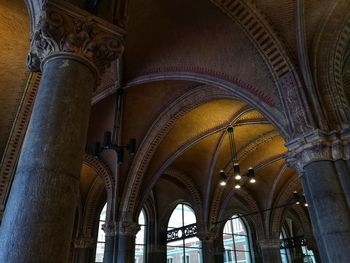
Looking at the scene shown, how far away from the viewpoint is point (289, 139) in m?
5.50

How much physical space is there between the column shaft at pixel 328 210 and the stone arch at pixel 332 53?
137cm

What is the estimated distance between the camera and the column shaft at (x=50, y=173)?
1948mm

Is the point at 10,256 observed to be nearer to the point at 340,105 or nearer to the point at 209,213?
the point at 340,105

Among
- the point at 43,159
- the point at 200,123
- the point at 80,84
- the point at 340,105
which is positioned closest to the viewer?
the point at 43,159

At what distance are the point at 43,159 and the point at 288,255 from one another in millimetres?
19809

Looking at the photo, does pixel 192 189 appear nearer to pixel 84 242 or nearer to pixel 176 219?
pixel 176 219

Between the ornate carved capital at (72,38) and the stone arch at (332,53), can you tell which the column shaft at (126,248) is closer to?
the stone arch at (332,53)

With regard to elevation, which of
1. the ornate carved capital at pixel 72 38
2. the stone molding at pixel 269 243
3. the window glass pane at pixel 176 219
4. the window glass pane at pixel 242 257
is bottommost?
the window glass pane at pixel 242 257

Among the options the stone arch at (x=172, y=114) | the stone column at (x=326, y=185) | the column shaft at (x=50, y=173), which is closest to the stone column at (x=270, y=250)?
the stone arch at (x=172, y=114)

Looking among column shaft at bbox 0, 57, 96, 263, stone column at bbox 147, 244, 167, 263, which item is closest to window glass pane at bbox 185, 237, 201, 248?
stone column at bbox 147, 244, 167, 263

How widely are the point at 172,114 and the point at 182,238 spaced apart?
8030 mm

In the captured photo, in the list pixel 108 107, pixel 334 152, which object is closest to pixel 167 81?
pixel 108 107

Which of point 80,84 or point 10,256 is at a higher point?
point 80,84

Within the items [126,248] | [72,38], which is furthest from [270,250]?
[72,38]
